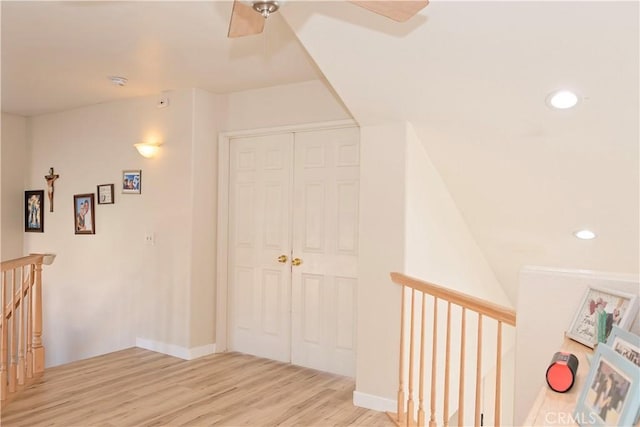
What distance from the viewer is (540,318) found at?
1.68 meters

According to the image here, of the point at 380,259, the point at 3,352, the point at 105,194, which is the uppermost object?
the point at 105,194

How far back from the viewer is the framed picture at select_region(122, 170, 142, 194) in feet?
14.3

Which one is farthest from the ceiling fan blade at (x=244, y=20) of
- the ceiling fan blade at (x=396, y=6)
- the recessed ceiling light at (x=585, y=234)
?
the recessed ceiling light at (x=585, y=234)

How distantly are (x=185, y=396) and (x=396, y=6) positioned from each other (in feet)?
9.32

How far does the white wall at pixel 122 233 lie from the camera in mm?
4055

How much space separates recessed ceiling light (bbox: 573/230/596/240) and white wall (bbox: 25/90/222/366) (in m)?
3.03

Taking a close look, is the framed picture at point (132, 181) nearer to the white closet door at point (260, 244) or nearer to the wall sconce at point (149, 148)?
the wall sconce at point (149, 148)

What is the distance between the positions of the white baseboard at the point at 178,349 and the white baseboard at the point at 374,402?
5.38 ft

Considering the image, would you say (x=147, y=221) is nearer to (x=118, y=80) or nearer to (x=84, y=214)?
(x=84, y=214)

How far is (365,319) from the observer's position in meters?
3.04

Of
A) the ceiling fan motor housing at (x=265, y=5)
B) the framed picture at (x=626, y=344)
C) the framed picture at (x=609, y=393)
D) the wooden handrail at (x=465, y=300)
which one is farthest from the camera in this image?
the wooden handrail at (x=465, y=300)

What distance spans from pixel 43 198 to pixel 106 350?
2.04m

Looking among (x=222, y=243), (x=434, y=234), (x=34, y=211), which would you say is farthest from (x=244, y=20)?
(x=34, y=211)

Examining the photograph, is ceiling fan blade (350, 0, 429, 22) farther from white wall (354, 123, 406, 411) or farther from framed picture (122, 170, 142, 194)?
framed picture (122, 170, 142, 194)
